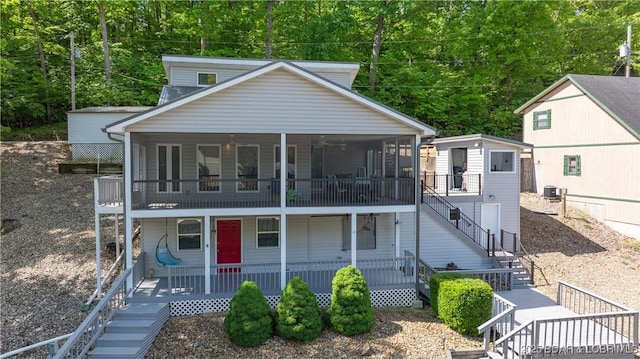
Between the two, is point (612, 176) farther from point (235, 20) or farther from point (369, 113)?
point (235, 20)

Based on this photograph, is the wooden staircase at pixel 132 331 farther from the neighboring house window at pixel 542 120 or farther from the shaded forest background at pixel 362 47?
the neighboring house window at pixel 542 120

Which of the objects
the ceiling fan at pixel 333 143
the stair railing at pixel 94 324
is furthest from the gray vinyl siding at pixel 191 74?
the stair railing at pixel 94 324

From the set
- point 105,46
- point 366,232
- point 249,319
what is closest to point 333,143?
point 366,232

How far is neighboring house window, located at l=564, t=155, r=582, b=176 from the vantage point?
21.8 meters

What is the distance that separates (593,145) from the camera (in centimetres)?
2094

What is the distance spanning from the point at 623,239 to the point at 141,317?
21254 millimetres

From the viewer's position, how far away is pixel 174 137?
46.0 ft

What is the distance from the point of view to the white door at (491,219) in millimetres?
17328

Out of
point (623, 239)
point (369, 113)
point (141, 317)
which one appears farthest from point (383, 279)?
point (623, 239)

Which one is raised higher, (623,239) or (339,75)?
(339,75)

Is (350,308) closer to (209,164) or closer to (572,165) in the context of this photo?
(209,164)

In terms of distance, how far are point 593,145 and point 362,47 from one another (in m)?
17.9

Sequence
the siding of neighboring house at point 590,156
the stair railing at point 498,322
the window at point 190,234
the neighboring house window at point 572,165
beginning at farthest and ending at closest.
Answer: the neighboring house window at point 572,165
the siding of neighboring house at point 590,156
the window at point 190,234
the stair railing at point 498,322

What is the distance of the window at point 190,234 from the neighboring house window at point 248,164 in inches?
80.2
